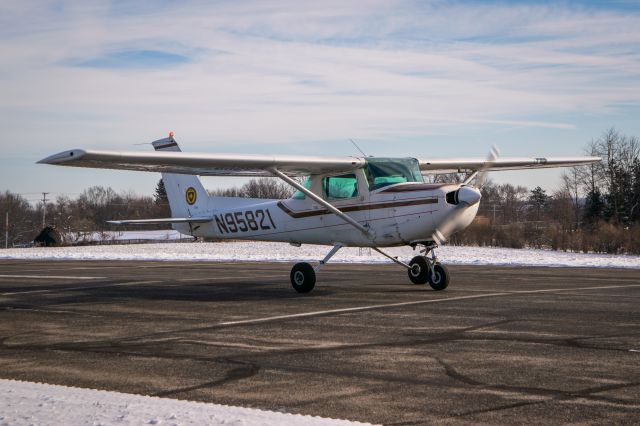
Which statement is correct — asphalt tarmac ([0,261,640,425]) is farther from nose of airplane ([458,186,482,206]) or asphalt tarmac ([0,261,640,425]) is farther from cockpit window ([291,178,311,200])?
cockpit window ([291,178,311,200])

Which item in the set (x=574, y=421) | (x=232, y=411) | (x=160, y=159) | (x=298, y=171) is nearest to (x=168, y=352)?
(x=232, y=411)

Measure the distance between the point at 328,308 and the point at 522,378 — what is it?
6.28 meters

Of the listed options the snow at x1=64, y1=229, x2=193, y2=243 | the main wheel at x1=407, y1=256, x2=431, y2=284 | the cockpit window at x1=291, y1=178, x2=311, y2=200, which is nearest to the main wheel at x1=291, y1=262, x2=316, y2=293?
the cockpit window at x1=291, y1=178, x2=311, y2=200

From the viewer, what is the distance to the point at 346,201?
16031 mm

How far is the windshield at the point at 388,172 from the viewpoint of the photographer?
1575 centimetres

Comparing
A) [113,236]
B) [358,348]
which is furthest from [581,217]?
[358,348]

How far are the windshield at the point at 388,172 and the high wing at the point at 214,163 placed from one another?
276 mm

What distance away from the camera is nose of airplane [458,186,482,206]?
14.3 m

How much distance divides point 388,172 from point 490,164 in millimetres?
3699

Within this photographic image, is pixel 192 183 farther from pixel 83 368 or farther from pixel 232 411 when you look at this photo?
pixel 232 411

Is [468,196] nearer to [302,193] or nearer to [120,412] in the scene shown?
[302,193]

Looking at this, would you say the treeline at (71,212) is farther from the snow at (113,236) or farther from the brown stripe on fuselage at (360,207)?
the brown stripe on fuselage at (360,207)

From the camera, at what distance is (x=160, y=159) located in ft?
45.9

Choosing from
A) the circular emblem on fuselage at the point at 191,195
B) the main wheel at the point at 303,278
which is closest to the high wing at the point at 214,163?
the main wheel at the point at 303,278
